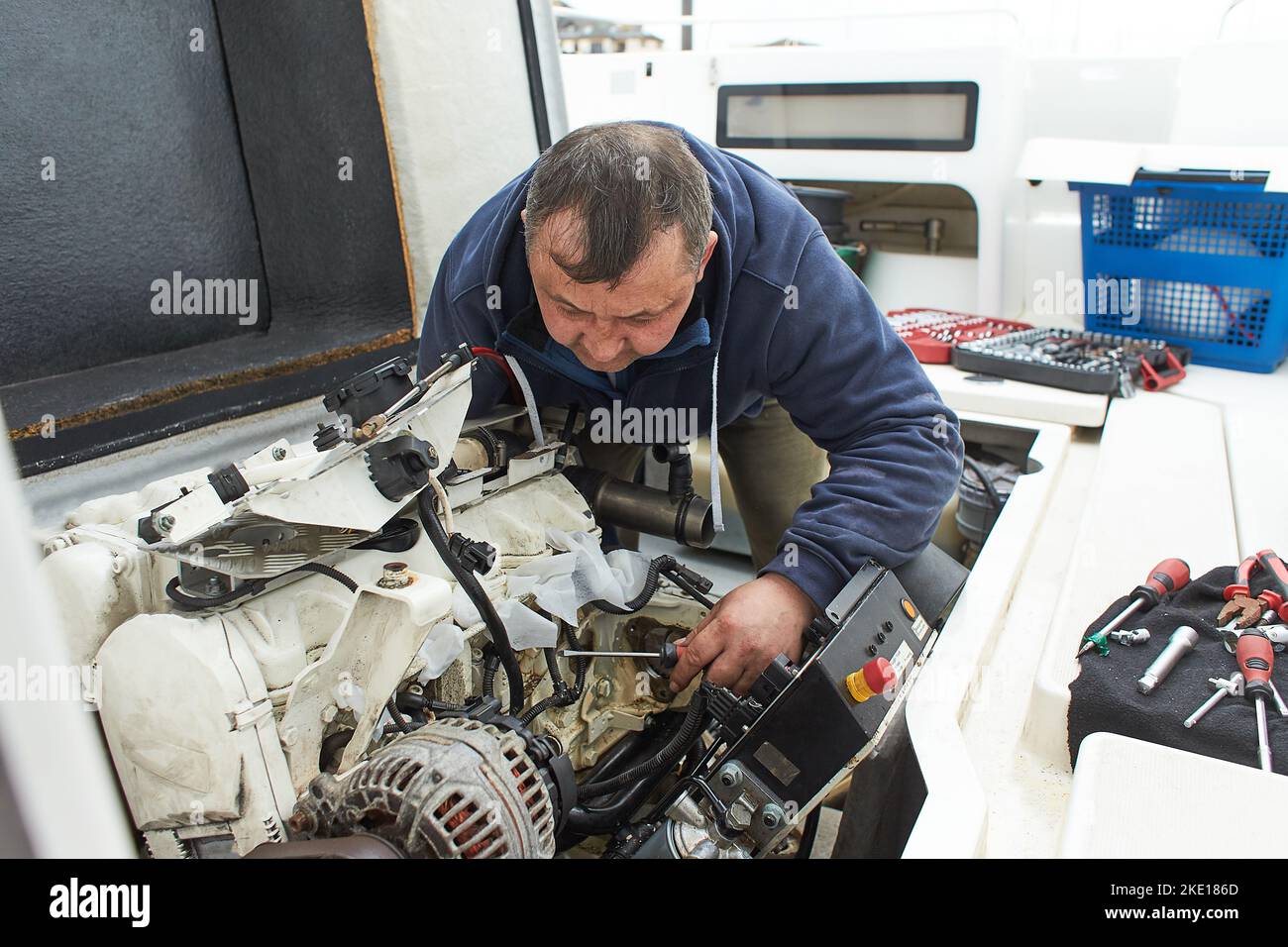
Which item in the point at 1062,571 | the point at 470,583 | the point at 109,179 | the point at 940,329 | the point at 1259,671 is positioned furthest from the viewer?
the point at 940,329

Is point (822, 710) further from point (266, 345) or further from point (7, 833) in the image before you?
point (266, 345)

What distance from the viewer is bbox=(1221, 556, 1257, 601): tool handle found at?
108cm

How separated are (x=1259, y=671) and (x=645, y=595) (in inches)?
27.6

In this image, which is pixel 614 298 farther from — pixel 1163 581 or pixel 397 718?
→ pixel 1163 581

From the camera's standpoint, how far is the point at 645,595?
4.19 feet

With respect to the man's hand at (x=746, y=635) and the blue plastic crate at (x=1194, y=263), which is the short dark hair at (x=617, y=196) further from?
the blue plastic crate at (x=1194, y=263)

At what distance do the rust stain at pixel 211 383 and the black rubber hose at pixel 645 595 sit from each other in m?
0.82

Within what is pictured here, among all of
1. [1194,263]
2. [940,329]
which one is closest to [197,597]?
[940,329]

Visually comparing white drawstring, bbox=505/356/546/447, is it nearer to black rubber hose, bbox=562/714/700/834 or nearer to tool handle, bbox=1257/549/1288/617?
black rubber hose, bbox=562/714/700/834

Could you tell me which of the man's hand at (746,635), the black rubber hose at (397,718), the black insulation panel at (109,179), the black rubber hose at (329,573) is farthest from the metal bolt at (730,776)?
the black insulation panel at (109,179)

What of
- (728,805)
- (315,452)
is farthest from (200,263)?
(728,805)

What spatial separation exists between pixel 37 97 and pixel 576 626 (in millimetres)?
1194
